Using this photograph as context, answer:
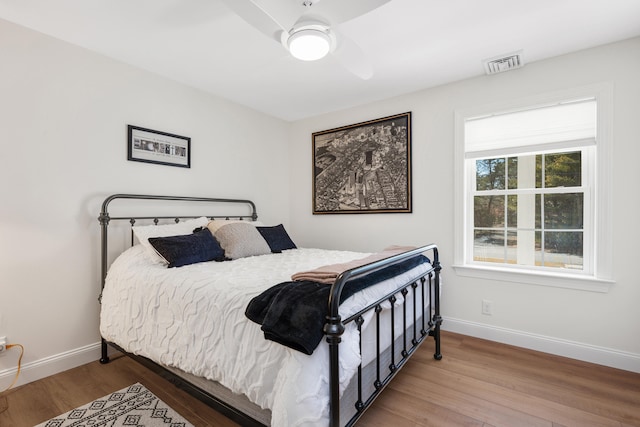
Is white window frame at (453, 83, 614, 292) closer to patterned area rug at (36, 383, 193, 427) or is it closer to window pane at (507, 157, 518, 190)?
window pane at (507, 157, 518, 190)

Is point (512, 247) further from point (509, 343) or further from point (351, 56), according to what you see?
point (351, 56)

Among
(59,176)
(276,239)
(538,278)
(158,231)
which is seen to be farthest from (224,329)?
(538,278)

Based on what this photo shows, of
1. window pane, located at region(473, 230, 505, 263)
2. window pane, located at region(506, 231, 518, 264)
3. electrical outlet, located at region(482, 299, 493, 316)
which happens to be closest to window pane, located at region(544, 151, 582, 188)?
window pane, located at region(506, 231, 518, 264)

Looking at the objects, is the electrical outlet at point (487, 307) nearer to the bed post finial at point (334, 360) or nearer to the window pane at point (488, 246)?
the window pane at point (488, 246)

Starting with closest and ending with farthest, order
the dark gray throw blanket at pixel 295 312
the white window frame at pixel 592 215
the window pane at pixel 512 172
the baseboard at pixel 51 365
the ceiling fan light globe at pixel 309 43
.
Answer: the dark gray throw blanket at pixel 295 312 → the ceiling fan light globe at pixel 309 43 → the baseboard at pixel 51 365 → the white window frame at pixel 592 215 → the window pane at pixel 512 172

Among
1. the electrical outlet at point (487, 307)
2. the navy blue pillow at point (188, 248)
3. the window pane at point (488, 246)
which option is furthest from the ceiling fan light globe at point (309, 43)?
the electrical outlet at point (487, 307)

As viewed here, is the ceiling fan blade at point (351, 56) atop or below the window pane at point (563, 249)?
atop

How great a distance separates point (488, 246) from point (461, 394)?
1.47 meters

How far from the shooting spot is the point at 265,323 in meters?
1.21

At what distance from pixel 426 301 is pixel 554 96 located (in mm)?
1946

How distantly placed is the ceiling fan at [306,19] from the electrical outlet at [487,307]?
2.42m

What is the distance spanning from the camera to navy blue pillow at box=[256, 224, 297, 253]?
306cm

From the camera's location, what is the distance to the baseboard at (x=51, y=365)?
2035 millimetres

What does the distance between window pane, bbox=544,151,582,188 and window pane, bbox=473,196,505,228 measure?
39 centimetres
